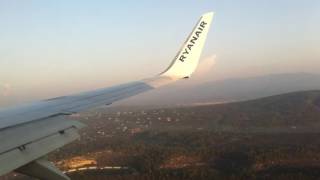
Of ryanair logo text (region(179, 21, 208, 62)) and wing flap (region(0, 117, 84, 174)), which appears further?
ryanair logo text (region(179, 21, 208, 62))

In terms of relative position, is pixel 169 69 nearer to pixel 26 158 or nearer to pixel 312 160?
pixel 26 158

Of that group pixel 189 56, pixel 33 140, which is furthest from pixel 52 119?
pixel 189 56

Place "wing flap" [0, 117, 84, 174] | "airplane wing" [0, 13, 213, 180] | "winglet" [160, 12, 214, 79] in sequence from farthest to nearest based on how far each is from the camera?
"winglet" [160, 12, 214, 79], "airplane wing" [0, 13, 213, 180], "wing flap" [0, 117, 84, 174]

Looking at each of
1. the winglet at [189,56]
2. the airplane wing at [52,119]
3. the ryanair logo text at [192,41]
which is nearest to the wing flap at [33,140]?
the airplane wing at [52,119]

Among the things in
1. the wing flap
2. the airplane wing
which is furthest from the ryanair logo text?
the wing flap

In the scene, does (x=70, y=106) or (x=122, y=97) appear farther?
(x=122, y=97)

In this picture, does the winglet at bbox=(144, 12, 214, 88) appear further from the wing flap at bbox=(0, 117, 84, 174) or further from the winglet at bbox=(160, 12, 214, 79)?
the wing flap at bbox=(0, 117, 84, 174)

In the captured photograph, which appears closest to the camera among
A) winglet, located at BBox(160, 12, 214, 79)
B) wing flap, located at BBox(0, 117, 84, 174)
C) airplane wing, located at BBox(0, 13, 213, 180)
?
wing flap, located at BBox(0, 117, 84, 174)

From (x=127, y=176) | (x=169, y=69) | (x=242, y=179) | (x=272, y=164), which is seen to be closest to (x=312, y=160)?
(x=272, y=164)
